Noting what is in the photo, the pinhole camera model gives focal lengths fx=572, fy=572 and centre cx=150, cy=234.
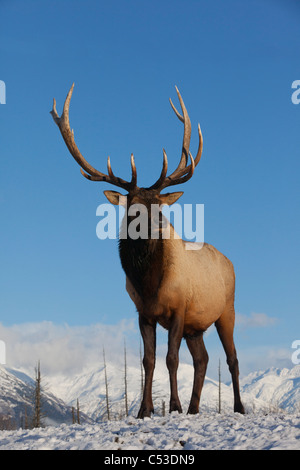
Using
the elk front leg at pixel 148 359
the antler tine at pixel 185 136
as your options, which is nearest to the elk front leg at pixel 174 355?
the elk front leg at pixel 148 359

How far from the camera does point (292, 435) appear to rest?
653cm

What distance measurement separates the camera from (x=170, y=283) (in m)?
10.3

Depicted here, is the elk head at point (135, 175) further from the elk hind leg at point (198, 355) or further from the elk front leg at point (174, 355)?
the elk hind leg at point (198, 355)

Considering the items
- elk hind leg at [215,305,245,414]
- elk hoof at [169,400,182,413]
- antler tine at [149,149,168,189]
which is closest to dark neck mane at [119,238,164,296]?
antler tine at [149,149,168,189]

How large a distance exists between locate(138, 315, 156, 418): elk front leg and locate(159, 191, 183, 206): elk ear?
2.18 metres

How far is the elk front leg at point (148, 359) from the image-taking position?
31.9ft

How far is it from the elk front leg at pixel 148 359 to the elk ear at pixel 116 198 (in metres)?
2.12

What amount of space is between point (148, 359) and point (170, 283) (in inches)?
54.9

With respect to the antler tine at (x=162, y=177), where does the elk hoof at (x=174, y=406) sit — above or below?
below

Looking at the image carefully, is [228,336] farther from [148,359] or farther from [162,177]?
[162,177]

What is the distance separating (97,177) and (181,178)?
1.68 metres
